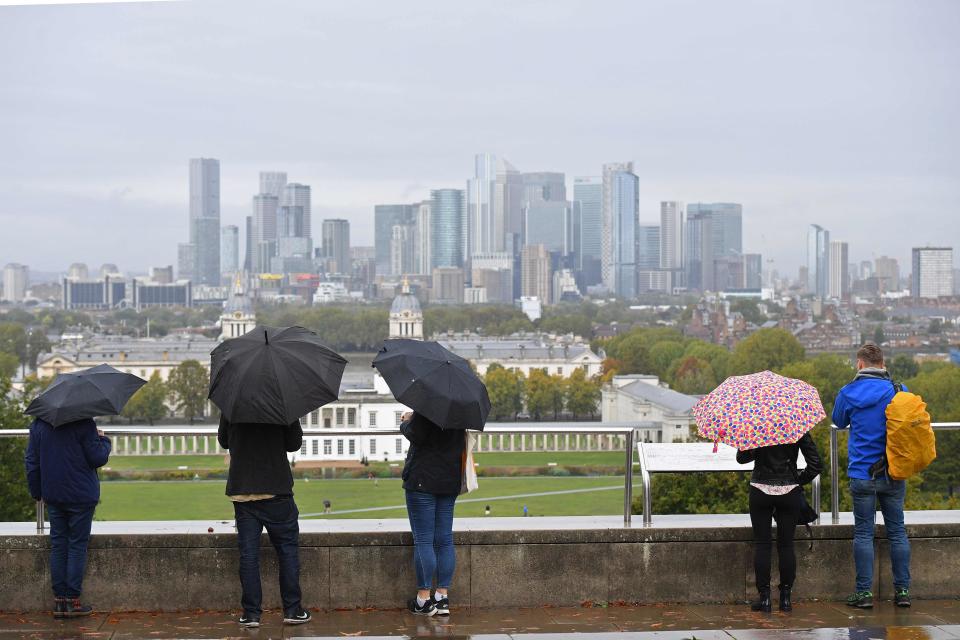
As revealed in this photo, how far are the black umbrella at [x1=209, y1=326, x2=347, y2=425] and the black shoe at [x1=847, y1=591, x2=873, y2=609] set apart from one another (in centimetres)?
329

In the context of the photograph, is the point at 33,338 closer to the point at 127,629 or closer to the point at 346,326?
the point at 346,326

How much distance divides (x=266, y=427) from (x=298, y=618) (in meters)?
1.11

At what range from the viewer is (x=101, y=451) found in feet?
25.2

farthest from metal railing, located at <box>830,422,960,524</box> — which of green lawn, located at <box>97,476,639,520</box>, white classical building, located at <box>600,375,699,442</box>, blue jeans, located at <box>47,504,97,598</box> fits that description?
white classical building, located at <box>600,375,699,442</box>

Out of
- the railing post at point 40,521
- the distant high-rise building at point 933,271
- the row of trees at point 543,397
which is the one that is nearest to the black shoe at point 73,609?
the railing post at point 40,521

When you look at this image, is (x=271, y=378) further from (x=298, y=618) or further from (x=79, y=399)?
(x=298, y=618)

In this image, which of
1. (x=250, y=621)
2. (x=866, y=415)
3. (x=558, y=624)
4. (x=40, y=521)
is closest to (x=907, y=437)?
(x=866, y=415)

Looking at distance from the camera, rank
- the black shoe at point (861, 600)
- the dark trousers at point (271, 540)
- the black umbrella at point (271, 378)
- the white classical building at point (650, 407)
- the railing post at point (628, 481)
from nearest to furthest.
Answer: the black umbrella at point (271, 378) → the dark trousers at point (271, 540) → the black shoe at point (861, 600) → the railing post at point (628, 481) → the white classical building at point (650, 407)

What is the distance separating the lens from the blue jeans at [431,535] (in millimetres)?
7688

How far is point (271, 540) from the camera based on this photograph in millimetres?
7586

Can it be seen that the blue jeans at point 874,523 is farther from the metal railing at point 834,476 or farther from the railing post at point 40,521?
the railing post at point 40,521

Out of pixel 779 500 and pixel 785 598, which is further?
pixel 785 598

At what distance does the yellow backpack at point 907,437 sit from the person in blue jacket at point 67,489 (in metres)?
4.47

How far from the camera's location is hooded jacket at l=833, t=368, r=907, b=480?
7.84 metres
